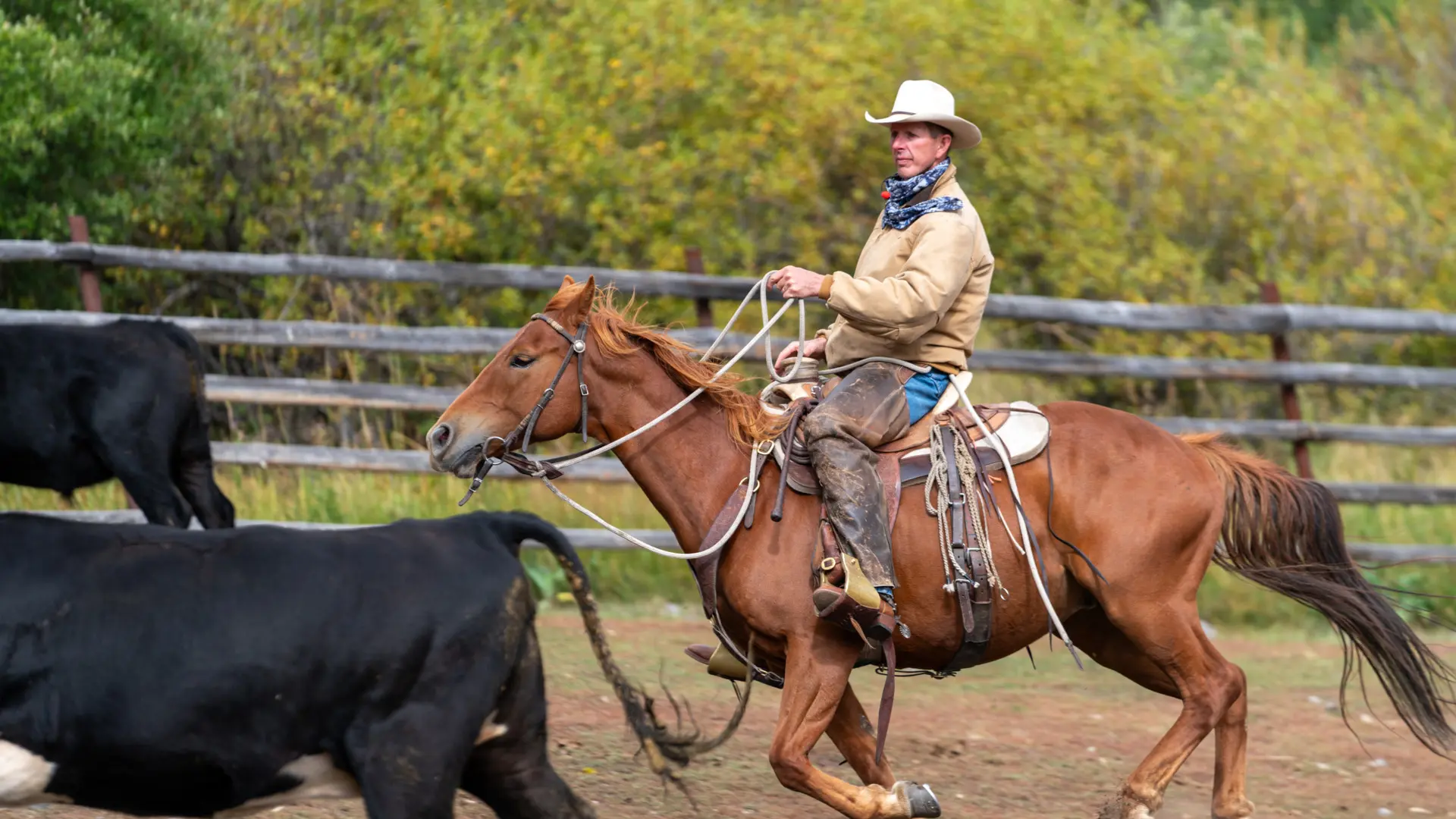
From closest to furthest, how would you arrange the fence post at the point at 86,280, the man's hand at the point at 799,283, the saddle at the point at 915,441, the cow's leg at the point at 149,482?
the man's hand at the point at 799,283 < the saddle at the point at 915,441 < the cow's leg at the point at 149,482 < the fence post at the point at 86,280

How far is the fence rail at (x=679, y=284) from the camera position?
9.84 metres

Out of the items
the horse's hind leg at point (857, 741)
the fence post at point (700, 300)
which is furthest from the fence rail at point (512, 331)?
the horse's hind leg at point (857, 741)

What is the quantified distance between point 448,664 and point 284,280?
1108cm

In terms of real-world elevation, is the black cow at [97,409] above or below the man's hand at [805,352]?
below

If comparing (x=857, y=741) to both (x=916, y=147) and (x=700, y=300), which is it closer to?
(x=916, y=147)

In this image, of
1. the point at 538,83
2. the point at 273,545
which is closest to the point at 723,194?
the point at 538,83

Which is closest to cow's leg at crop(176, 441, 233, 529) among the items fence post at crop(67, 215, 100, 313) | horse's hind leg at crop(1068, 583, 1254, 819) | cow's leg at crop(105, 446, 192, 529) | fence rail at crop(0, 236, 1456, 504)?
cow's leg at crop(105, 446, 192, 529)

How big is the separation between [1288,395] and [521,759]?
25.9 ft

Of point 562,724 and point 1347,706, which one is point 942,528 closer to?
point 562,724

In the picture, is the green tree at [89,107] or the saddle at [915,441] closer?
the saddle at [915,441]

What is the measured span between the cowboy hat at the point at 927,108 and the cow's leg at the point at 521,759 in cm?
249

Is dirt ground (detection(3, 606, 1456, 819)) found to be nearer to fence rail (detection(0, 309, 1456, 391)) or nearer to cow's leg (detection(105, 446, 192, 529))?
fence rail (detection(0, 309, 1456, 391))

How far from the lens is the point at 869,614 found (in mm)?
5055

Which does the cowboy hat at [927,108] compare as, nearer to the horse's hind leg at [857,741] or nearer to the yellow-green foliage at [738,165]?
the horse's hind leg at [857,741]
